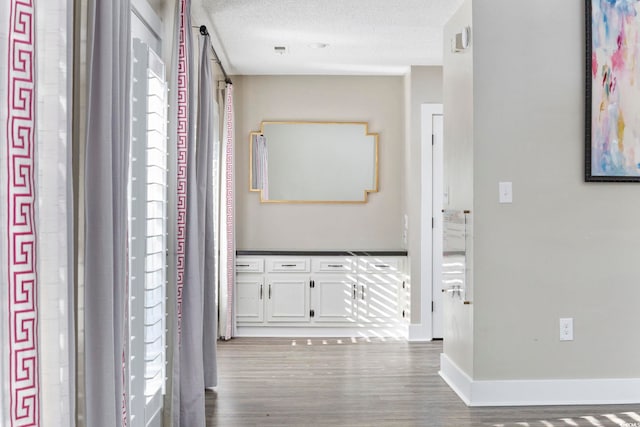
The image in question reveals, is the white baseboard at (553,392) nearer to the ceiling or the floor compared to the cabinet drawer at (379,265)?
nearer to the floor

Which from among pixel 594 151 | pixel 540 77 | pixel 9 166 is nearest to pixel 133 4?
pixel 9 166

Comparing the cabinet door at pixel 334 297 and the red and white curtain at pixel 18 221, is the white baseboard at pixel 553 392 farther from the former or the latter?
the red and white curtain at pixel 18 221

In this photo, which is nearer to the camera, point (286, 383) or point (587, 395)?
point (587, 395)

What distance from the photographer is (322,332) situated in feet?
18.5

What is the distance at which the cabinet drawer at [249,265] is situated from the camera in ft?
18.4

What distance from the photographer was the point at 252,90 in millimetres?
6012

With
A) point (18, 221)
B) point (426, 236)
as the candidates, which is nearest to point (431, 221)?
point (426, 236)

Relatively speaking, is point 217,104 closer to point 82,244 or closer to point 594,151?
point 594,151

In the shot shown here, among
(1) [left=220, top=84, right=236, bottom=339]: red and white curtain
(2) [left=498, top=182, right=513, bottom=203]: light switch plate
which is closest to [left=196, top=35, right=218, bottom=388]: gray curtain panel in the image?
(1) [left=220, top=84, right=236, bottom=339]: red and white curtain

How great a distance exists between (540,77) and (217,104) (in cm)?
290

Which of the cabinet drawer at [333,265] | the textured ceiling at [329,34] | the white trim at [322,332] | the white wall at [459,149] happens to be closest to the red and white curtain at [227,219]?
the white trim at [322,332]

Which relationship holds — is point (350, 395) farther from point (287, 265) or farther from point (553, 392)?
point (287, 265)

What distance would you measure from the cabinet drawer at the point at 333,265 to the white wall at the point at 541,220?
2.14 meters

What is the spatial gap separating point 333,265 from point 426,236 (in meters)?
0.95
